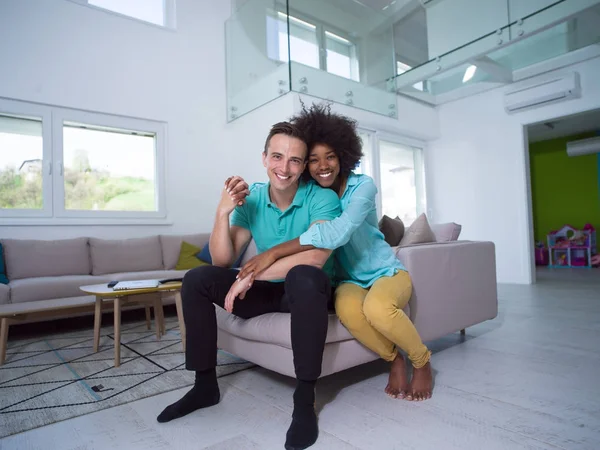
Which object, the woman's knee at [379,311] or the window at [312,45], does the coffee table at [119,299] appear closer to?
the woman's knee at [379,311]

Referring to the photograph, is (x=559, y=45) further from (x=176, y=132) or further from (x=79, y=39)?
(x=79, y=39)

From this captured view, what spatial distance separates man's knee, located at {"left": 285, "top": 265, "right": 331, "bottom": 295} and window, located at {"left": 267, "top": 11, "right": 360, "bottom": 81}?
3.14m

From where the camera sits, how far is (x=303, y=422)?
4.05ft

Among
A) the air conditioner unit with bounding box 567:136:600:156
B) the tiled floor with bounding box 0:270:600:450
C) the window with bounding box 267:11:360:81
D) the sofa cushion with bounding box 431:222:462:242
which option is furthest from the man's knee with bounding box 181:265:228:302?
the air conditioner unit with bounding box 567:136:600:156

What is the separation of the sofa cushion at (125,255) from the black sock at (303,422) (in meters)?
3.09

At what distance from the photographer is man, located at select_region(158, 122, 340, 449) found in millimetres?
1277

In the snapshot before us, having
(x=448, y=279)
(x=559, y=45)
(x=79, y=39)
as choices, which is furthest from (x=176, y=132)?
(x=559, y=45)

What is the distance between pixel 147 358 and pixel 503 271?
484 centimetres

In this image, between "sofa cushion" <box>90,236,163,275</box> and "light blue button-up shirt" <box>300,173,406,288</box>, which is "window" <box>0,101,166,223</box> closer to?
"sofa cushion" <box>90,236,163,275</box>

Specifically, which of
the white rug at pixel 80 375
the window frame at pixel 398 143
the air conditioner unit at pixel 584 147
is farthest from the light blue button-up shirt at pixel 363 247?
the air conditioner unit at pixel 584 147

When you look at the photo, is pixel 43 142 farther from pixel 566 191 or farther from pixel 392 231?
pixel 566 191

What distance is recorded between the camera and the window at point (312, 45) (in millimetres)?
3932

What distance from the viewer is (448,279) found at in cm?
203

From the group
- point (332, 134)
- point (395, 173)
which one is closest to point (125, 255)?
point (332, 134)
